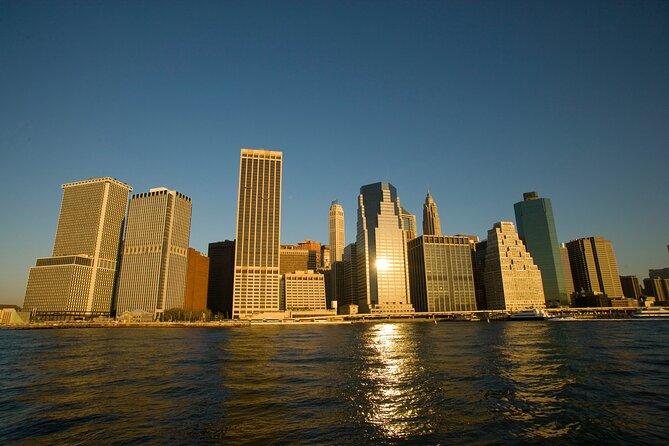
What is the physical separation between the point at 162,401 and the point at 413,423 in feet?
71.4

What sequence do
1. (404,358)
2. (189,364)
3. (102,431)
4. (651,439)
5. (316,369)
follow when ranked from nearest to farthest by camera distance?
(651,439) → (102,431) → (316,369) → (189,364) → (404,358)

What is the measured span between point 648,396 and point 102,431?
144ft

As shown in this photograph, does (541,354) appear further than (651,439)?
Yes

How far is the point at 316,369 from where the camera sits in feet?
166

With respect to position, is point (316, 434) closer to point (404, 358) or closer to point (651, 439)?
point (651, 439)

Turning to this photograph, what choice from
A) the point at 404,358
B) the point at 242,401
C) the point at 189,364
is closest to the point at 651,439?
the point at 242,401

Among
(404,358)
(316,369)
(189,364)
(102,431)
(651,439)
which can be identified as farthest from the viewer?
(404,358)

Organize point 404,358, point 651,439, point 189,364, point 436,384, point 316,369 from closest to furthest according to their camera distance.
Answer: point 651,439, point 436,384, point 316,369, point 189,364, point 404,358

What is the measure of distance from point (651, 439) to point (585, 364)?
32.0 meters

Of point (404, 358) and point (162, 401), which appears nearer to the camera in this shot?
point (162, 401)

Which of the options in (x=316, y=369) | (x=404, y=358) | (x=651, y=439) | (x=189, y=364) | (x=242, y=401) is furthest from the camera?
(x=404, y=358)

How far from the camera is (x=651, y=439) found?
23.4 meters

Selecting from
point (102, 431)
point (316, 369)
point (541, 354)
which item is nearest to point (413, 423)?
point (102, 431)

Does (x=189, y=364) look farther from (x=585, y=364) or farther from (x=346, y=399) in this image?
(x=585, y=364)
